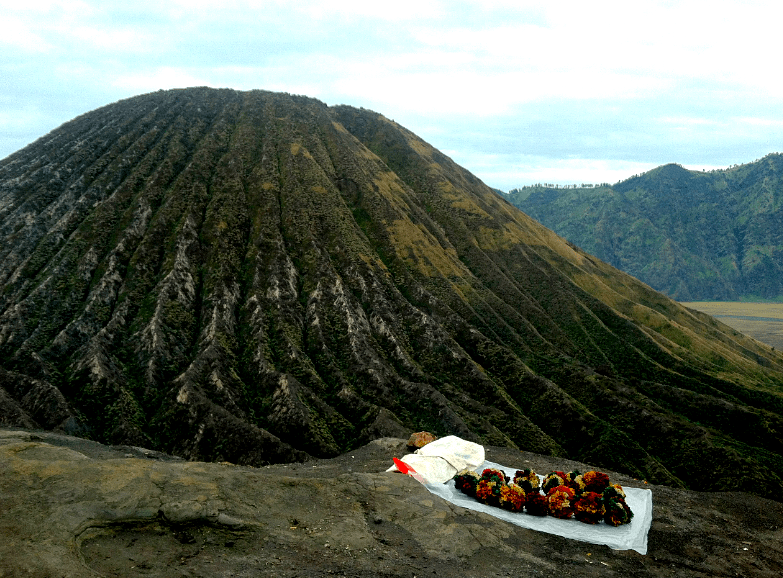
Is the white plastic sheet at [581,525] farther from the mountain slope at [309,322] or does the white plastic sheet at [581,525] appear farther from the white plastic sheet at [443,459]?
the mountain slope at [309,322]

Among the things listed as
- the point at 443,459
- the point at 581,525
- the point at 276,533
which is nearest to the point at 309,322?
the point at 443,459

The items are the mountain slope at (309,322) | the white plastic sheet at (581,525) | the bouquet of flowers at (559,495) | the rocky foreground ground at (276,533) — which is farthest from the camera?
the mountain slope at (309,322)

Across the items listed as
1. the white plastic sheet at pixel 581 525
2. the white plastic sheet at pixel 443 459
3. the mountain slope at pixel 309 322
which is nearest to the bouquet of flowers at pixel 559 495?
the white plastic sheet at pixel 581 525

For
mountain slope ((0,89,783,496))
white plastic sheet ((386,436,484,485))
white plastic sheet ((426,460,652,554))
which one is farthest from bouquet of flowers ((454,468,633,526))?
mountain slope ((0,89,783,496))

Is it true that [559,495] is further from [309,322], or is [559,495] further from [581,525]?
[309,322]

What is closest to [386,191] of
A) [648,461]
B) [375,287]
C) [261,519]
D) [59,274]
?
[375,287]

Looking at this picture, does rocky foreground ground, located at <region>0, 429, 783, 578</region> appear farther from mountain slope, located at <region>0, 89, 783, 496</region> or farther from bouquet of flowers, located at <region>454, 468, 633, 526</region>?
mountain slope, located at <region>0, 89, 783, 496</region>
